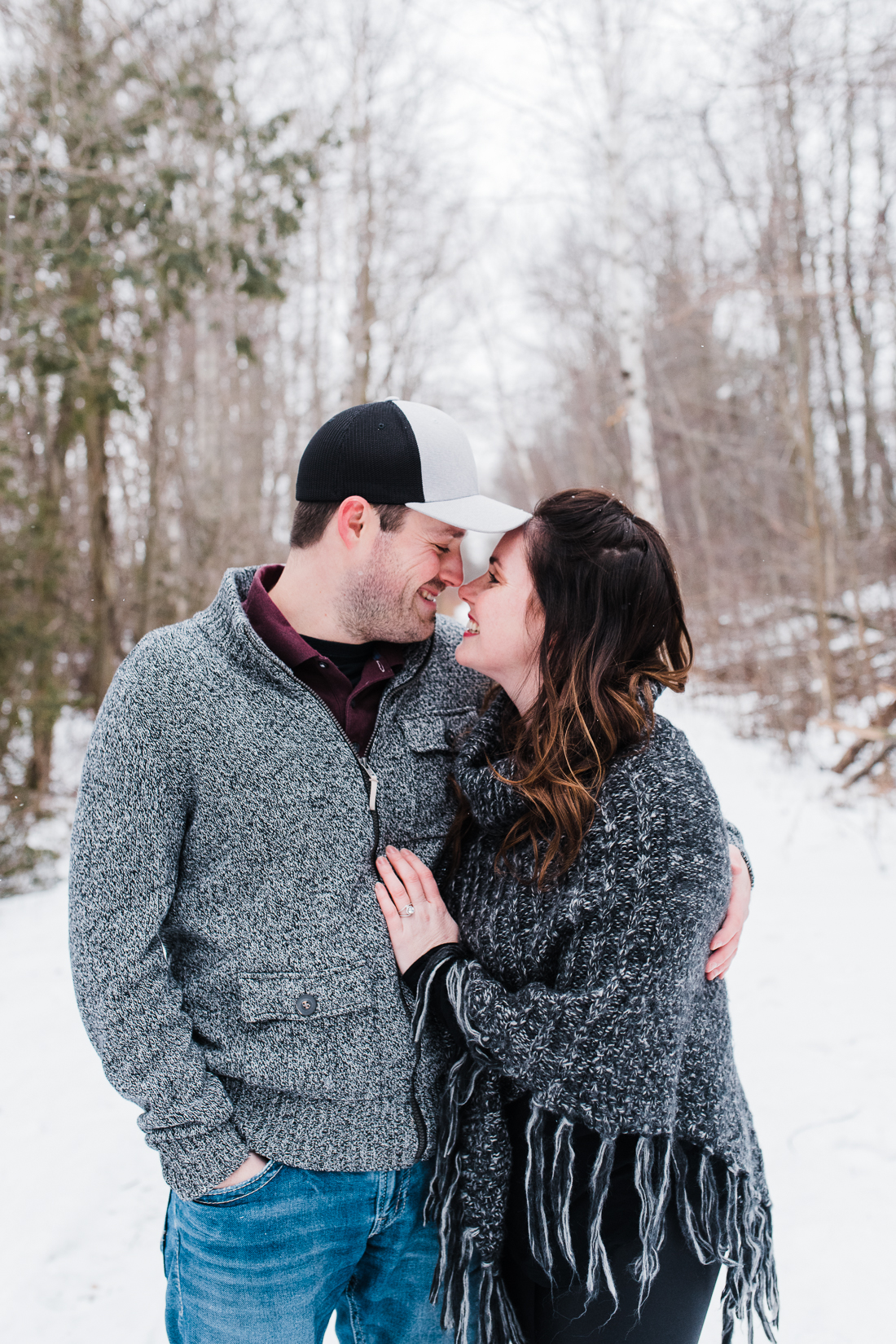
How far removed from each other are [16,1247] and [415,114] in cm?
1060

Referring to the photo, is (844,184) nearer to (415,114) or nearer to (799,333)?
(799,333)

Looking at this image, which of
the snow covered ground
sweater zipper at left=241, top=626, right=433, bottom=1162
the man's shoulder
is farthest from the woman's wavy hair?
the snow covered ground

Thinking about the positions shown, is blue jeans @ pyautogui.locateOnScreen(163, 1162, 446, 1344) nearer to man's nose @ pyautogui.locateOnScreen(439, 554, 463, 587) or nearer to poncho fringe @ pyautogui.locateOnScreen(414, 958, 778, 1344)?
A: poncho fringe @ pyautogui.locateOnScreen(414, 958, 778, 1344)

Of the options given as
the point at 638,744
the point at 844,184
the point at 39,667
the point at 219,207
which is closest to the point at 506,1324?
the point at 638,744

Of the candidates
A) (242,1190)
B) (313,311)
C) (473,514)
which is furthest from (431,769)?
(313,311)

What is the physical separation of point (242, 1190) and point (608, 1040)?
2.25 feet

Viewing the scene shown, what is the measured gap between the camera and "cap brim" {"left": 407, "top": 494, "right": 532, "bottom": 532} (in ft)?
5.67

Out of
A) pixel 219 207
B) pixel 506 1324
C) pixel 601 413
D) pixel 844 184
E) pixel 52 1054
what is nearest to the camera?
pixel 506 1324

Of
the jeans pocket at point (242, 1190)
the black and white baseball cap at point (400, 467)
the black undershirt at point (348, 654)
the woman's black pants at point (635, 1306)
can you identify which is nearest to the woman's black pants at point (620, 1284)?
the woman's black pants at point (635, 1306)

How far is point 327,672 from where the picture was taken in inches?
69.7

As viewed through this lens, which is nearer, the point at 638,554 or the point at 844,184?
the point at 638,554

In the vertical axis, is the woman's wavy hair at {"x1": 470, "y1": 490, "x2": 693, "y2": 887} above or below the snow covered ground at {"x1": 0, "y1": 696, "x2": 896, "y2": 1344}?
above

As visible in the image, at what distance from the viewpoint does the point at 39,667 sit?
6430 millimetres

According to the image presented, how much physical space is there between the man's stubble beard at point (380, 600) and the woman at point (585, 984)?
15 cm
